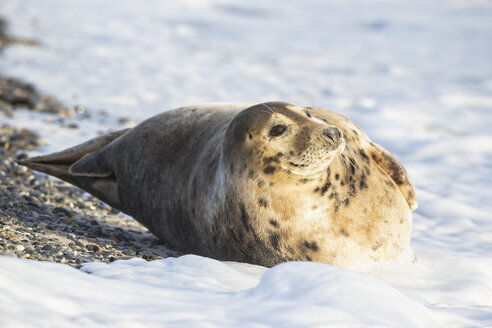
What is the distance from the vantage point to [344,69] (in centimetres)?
1278

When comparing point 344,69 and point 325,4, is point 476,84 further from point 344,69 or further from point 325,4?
point 325,4

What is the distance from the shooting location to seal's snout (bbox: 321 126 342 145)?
3064 mm

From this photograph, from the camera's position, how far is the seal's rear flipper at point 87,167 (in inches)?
183

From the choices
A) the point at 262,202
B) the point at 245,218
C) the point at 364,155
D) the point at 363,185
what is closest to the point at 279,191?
the point at 262,202

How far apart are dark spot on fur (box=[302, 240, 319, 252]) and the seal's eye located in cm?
55

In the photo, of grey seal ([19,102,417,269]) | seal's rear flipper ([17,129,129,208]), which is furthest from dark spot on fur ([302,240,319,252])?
seal's rear flipper ([17,129,129,208])

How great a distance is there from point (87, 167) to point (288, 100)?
18.2 ft

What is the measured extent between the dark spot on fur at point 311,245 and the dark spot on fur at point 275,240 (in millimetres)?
129

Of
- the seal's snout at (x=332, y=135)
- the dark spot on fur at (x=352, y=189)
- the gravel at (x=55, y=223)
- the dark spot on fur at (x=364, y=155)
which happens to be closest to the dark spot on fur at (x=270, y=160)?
the seal's snout at (x=332, y=135)

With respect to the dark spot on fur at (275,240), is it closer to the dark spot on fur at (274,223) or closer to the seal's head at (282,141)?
the dark spot on fur at (274,223)

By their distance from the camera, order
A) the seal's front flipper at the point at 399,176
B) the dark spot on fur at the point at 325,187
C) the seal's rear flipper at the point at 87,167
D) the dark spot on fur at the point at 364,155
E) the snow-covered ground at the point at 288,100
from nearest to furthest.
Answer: the snow-covered ground at the point at 288,100, the dark spot on fur at the point at 325,187, the dark spot on fur at the point at 364,155, the seal's front flipper at the point at 399,176, the seal's rear flipper at the point at 87,167

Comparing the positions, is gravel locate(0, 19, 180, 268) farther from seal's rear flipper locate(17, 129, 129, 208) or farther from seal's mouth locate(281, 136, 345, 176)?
seal's mouth locate(281, 136, 345, 176)

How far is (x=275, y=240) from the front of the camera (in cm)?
327

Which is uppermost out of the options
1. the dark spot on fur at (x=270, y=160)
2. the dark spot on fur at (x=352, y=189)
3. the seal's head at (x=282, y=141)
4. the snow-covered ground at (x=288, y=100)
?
the seal's head at (x=282, y=141)
